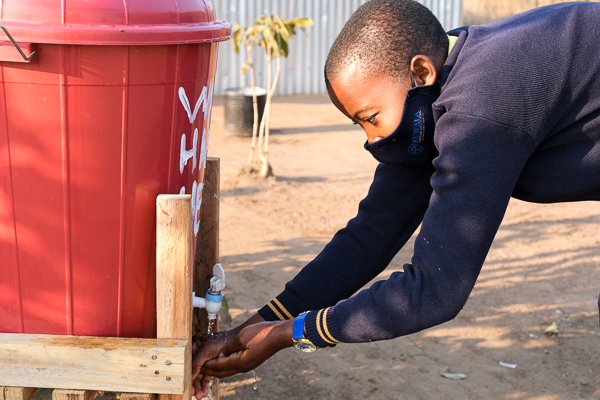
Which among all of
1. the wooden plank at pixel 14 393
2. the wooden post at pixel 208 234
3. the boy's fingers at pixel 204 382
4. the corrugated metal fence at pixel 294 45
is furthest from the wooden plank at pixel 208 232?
the corrugated metal fence at pixel 294 45

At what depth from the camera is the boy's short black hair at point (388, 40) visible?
142 cm

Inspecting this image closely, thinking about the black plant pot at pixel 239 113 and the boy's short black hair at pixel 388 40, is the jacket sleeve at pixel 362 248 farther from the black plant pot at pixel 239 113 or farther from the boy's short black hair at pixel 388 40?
the black plant pot at pixel 239 113

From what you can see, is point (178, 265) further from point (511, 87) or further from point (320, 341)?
point (511, 87)

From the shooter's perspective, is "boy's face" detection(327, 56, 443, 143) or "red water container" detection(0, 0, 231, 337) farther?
"boy's face" detection(327, 56, 443, 143)

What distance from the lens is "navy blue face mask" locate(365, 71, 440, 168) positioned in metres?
1.44

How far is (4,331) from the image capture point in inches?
60.7

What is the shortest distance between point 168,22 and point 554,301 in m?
2.98

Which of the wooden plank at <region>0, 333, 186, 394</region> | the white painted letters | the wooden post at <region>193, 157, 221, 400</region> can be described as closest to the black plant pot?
the wooden post at <region>193, 157, 221, 400</region>

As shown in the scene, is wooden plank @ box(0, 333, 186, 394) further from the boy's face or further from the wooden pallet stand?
the boy's face

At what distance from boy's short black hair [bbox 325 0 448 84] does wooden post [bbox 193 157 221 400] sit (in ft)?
2.71

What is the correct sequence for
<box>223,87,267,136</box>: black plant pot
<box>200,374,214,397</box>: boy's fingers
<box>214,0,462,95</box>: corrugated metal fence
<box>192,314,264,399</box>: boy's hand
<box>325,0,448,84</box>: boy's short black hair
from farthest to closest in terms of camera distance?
<box>214,0,462,95</box>: corrugated metal fence
<box>223,87,267,136</box>: black plant pot
<box>200,374,214,397</box>: boy's fingers
<box>192,314,264,399</box>: boy's hand
<box>325,0,448,84</box>: boy's short black hair

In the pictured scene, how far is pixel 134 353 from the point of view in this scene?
1496mm

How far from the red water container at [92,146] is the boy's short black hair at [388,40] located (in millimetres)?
324

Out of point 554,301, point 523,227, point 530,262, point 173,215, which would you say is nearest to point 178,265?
point 173,215
